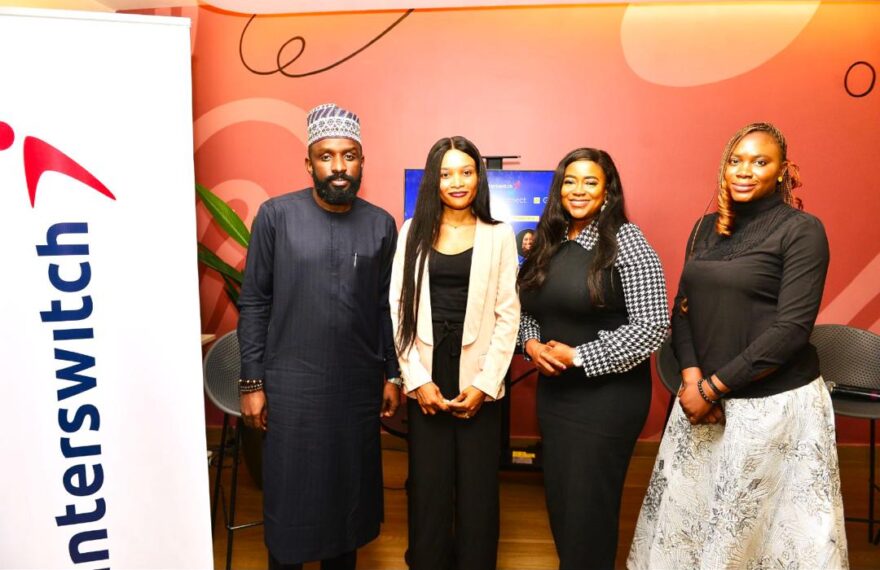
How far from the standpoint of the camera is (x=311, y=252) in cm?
182

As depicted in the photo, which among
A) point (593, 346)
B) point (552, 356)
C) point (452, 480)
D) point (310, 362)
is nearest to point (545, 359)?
point (552, 356)

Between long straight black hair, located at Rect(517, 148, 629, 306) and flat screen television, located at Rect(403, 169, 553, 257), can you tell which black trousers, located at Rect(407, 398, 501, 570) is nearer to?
long straight black hair, located at Rect(517, 148, 629, 306)

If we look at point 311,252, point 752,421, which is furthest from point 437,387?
point 752,421

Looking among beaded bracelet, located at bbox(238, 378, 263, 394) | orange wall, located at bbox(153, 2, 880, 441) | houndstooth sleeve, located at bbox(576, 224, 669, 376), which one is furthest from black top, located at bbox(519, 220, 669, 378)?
orange wall, located at bbox(153, 2, 880, 441)

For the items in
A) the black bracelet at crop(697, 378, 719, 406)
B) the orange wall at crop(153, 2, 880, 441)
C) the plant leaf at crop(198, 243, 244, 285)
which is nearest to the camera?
the black bracelet at crop(697, 378, 719, 406)

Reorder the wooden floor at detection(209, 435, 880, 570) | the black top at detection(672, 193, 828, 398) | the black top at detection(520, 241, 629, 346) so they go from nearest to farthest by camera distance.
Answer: the black top at detection(672, 193, 828, 398)
the black top at detection(520, 241, 629, 346)
the wooden floor at detection(209, 435, 880, 570)

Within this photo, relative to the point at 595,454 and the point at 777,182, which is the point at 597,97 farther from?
the point at 595,454

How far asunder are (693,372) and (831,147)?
2.44m

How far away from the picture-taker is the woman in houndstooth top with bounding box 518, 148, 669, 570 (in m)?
1.70

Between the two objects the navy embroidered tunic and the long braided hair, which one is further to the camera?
the navy embroidered tunic

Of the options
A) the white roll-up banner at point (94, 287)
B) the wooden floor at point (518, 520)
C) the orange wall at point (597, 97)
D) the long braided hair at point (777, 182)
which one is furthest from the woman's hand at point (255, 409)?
the orange wall at point (597, 97)

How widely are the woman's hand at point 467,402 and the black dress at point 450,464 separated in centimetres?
5

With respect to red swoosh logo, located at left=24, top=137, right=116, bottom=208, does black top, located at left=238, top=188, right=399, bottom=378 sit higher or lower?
lower

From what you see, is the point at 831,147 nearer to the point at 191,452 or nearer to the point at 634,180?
the point at 634,180
